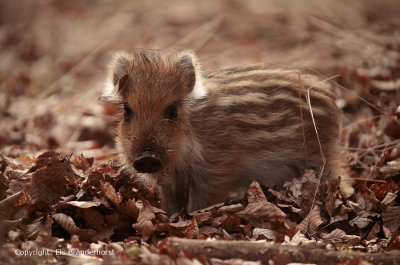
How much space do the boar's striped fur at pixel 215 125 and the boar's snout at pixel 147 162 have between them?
98 mm

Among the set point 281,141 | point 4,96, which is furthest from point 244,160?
point 4,96

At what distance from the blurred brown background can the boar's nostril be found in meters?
2.53

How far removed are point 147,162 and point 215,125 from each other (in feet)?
3.80

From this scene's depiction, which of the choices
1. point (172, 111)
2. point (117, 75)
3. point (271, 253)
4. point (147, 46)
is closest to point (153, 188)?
point (172, 111)

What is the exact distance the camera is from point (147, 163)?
4395 mm

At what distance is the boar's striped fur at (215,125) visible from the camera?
483 centimetres

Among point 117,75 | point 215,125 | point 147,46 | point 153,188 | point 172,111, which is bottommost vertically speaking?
point 153,188

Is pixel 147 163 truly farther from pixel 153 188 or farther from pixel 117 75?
pixel 117 75

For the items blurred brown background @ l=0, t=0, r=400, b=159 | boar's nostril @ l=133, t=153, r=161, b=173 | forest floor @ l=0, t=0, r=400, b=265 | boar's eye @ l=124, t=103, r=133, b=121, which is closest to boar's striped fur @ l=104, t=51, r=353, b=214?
boar's eye @ l=124, t=103, r=133, b=121

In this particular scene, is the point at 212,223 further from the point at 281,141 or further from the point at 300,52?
the point at 300,52

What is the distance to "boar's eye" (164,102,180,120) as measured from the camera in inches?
192

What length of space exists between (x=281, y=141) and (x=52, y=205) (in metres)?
2.46

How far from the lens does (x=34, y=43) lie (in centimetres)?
1225

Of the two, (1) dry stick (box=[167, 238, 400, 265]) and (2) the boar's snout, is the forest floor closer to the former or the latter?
(1) dry stick (box=[167, 238, 400, 265])
